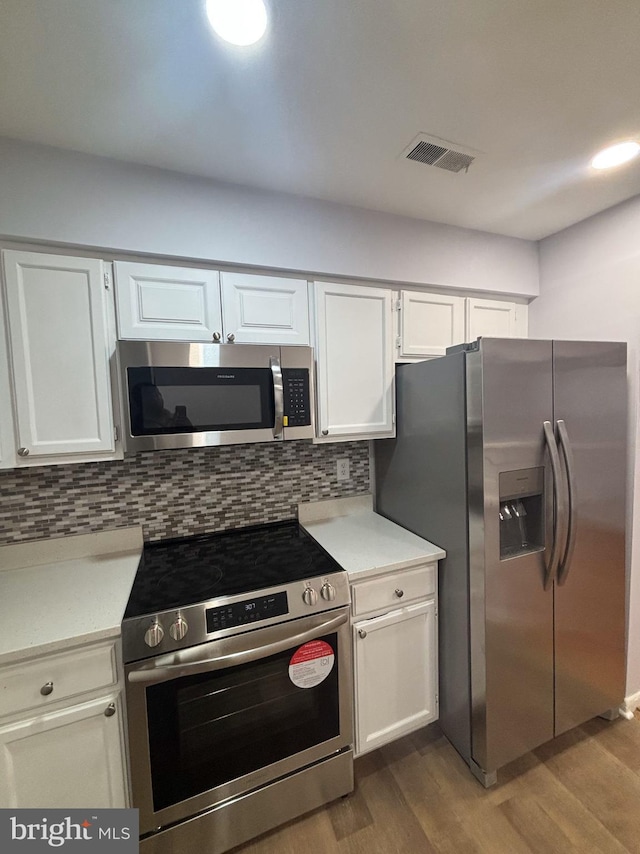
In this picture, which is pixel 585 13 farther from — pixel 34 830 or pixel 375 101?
pixel 34 830

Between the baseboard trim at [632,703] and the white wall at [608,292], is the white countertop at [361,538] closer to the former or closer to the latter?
the white wall at [608,292]

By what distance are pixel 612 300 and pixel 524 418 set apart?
956 millimetres

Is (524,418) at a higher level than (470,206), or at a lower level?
lower

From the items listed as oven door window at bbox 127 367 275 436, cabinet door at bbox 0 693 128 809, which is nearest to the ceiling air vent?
oven door window at bbox 127 367 275 436

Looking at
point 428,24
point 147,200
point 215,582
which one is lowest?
point 215,582

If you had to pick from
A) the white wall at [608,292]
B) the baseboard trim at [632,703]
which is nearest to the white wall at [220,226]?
the white wall at [608,292]

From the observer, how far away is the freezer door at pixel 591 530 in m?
1.54

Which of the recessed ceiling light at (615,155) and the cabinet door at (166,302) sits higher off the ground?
the recessed ceiling light at (615,155)

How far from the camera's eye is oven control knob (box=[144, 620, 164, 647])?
1.14 meters

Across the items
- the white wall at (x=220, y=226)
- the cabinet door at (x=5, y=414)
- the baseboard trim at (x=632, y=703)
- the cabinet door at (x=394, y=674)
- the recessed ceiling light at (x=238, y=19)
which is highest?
the recessed ceiling light at (x=238, y=19)

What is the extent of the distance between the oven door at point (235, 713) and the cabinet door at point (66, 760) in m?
0.08

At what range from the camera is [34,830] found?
108cm

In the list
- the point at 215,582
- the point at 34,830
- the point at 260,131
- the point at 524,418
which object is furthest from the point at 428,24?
the point at 34,830

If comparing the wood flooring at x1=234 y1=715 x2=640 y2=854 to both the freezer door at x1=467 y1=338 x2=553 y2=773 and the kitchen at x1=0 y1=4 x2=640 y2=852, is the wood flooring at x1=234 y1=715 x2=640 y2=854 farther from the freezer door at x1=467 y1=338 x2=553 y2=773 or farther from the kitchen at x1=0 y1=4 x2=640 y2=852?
the kitchen at x1=0 y1=4 x2=640 y2=852
